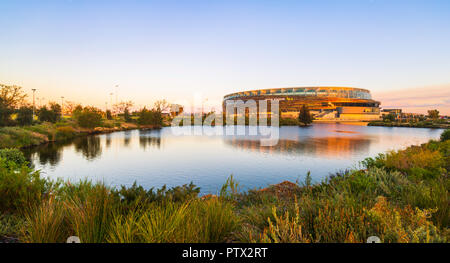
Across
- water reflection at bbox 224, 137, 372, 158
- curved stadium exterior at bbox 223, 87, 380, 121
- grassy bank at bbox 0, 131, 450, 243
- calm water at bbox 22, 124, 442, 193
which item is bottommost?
calm water at bbox 22, 124, 442, 193

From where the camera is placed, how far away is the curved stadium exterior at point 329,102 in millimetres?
104875

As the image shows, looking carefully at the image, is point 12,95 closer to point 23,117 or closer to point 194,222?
point 23,117

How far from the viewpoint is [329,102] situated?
354ft

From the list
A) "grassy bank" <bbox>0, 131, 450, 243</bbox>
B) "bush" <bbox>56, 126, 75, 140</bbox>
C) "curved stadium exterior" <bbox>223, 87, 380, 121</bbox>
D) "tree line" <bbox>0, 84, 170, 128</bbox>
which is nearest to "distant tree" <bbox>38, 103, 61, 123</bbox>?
"tree line" <bbox>0, 84, 170, 128</bbox>

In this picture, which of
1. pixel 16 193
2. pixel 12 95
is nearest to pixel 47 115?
pixel 12 95

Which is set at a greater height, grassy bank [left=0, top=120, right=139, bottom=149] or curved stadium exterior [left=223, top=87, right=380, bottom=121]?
curved stadium exterior [left=223, top=87, right=380, bottom=121]

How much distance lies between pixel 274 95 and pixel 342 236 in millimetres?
117001

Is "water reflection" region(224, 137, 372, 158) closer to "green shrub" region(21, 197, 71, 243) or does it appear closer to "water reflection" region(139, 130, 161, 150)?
→ "water reflection" region(139, 130, 161, 150)

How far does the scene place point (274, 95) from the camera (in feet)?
382

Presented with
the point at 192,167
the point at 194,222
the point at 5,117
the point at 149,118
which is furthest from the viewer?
the point at 149,118

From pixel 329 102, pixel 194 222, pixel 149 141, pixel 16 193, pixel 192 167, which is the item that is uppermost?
pixel 329 102

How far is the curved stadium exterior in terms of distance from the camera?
10488cm

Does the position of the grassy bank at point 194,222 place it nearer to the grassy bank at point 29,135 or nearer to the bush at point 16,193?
the bush at point 16,193

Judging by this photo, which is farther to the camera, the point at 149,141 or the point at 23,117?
the point at 23,117
